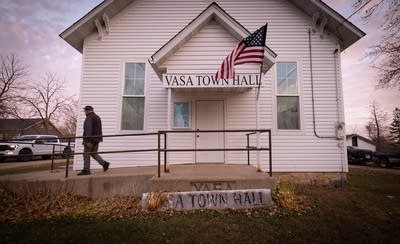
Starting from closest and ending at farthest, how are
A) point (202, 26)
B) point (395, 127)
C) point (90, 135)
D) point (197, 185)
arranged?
point (197, 185), point (90, 135), point (202, 26), point (395, 127)

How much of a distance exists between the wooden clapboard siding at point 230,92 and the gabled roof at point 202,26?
1772 millimetres

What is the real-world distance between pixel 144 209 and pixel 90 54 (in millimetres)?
6760

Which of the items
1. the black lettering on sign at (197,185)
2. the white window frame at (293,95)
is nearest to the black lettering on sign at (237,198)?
the black lettering on sign at (197,185)

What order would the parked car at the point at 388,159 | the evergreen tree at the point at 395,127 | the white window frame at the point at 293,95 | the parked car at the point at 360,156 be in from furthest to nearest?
the evergreen tree at the point at 395,127 < the parked car at the point at 360,156 < the parked car at the point at 388,159 < the white window frame at the point at 293,95

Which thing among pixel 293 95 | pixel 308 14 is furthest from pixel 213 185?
pixel 308 14

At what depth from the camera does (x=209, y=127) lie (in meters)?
8.70

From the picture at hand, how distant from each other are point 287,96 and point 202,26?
13.5ft

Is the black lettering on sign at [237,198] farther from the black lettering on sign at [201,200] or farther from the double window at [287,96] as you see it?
the double window at [287,96]

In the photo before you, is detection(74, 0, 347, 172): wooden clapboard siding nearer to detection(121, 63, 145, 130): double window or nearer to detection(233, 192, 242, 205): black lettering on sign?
detection(121, 63, 145, 130): double window

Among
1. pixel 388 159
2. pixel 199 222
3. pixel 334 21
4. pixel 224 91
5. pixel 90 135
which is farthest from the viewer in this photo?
pixel 388 159

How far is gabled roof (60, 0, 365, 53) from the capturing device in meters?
8.59

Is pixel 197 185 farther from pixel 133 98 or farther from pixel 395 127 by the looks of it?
pixel 395 127

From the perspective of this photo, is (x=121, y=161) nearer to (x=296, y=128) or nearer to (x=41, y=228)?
(x=41, y=228)

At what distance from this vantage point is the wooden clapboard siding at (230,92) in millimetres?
8680
